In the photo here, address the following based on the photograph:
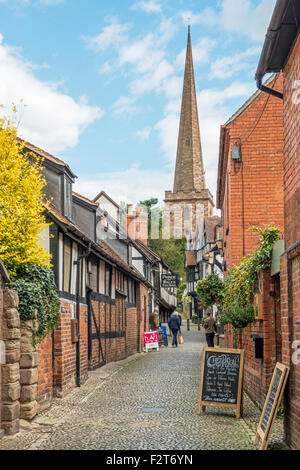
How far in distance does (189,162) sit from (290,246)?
7237 centimetres

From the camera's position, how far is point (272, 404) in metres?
6.39

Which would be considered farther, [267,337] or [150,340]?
[150,340]

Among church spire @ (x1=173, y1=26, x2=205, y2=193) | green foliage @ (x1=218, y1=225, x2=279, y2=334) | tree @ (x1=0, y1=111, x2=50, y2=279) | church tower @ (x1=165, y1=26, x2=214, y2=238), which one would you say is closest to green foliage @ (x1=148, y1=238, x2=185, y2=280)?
church tower @ (x1=165, y1=26, x2=214, y2=238)

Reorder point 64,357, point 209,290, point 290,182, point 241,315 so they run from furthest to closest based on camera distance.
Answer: point 209,290 < point 64,357 < point 241,315 < point 290,182

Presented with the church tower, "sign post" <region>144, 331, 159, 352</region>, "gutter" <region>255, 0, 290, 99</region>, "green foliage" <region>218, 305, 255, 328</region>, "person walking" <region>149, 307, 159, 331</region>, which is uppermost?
the church tower

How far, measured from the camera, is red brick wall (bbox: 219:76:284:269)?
13.7 meters

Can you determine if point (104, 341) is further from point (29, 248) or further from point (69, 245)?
point (29, 248)

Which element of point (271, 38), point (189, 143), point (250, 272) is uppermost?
point (189, 143)

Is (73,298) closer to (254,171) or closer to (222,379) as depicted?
(222,379)

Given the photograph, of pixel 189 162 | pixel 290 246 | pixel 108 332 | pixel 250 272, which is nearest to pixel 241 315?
pixel 250 272

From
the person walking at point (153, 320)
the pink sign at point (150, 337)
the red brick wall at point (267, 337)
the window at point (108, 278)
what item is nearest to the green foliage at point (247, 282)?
the red brick wall at point (267, 337)

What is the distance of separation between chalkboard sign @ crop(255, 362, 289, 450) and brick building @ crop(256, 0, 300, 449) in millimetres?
128

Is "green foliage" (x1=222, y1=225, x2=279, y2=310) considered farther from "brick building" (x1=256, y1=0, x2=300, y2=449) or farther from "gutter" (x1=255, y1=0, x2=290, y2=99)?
"gutter" (x1=255, y1=0, x2=290, y2=99)

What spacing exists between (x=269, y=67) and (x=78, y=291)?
690 cm
